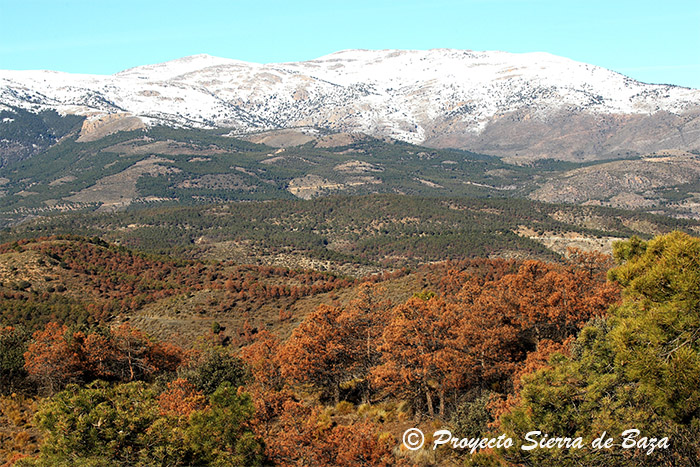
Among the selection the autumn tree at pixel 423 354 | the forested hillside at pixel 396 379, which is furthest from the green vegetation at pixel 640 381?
the autumn tree at pixel 423 354

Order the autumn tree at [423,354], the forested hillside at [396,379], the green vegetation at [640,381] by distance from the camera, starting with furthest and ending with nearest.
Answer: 1. the autumn tree at [423,354]
2. the forested hillside at [396,379]
3. the green vegetation at [640,381]

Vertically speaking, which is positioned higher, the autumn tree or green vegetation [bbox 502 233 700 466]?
green vegetation [bbox 502 233 700 466]

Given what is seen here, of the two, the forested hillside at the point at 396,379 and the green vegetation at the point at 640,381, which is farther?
the forested hillside at the point at 396,379

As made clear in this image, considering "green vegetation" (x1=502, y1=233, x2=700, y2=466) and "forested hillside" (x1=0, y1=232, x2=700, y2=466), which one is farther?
"forested hillside" (x1=0, y1=232, x2=700, y2=466)

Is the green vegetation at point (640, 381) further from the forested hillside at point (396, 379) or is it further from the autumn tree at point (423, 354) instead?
the autumn tree at point (423, 354)

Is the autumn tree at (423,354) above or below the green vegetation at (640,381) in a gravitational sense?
below

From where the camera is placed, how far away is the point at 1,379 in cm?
4875

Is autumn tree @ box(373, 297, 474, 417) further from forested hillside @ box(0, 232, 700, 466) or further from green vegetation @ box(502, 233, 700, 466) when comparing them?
green vegetation @ box(502, 233, 700, 466)

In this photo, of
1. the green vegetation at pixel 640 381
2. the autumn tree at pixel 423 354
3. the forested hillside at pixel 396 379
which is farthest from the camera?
the autumn tree at pixel 423 354

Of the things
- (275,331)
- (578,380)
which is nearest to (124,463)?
(578,380)

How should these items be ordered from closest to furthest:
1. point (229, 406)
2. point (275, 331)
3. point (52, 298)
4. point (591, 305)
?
1. point (229, 406)
2. point (591, 305)
3. point (275, 331)
4. point (52, 298)

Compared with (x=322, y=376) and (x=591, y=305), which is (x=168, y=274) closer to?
(x=322, y=376)

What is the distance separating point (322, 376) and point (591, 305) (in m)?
21.9

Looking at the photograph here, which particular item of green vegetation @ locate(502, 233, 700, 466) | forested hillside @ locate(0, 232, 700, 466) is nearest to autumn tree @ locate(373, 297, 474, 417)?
forested hillside @ locate(0, 232, 700, 466)
